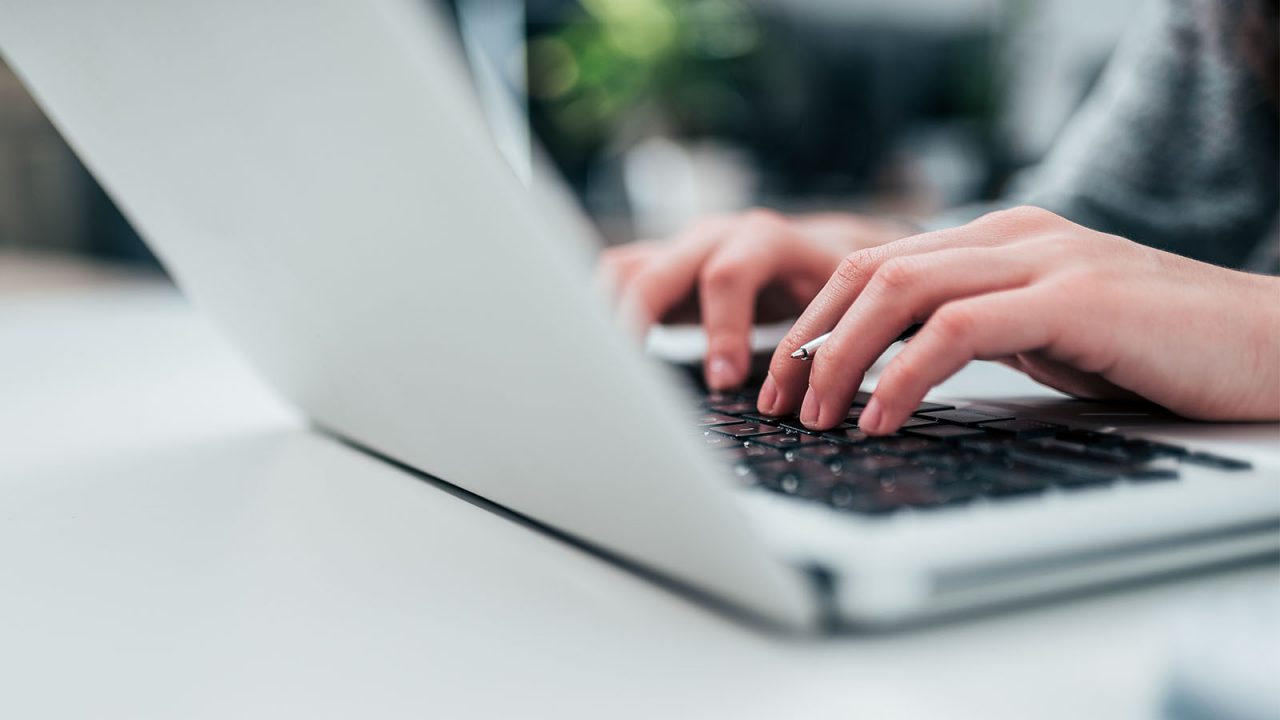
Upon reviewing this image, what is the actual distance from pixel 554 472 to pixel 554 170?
3.17 metres

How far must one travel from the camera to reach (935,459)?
0.34 m

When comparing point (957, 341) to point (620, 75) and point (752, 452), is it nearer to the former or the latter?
point (752, 452)

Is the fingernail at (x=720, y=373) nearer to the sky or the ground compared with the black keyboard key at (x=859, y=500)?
nearer to the ground

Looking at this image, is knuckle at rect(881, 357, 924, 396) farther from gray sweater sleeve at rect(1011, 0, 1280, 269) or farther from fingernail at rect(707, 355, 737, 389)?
gray sweater sleeve at rect(1011, 0, 1280, 269)

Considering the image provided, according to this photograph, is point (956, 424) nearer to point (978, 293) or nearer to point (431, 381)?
point (978, 293)

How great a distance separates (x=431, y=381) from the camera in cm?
35

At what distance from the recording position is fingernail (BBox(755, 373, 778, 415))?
452mm

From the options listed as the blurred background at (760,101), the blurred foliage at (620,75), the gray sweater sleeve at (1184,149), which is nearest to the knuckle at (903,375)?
the gray sweater sleeve at (1184,149)

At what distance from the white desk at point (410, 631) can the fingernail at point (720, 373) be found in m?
0.20

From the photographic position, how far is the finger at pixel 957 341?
361 millimetres

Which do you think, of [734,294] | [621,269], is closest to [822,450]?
[734,294]

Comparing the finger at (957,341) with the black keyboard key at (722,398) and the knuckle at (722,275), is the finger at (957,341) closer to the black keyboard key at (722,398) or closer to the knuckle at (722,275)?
the black keyboard key at (722,398)

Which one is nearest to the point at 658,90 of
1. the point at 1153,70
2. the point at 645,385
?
the point at 1153,70

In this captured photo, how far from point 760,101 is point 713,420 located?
365cm
